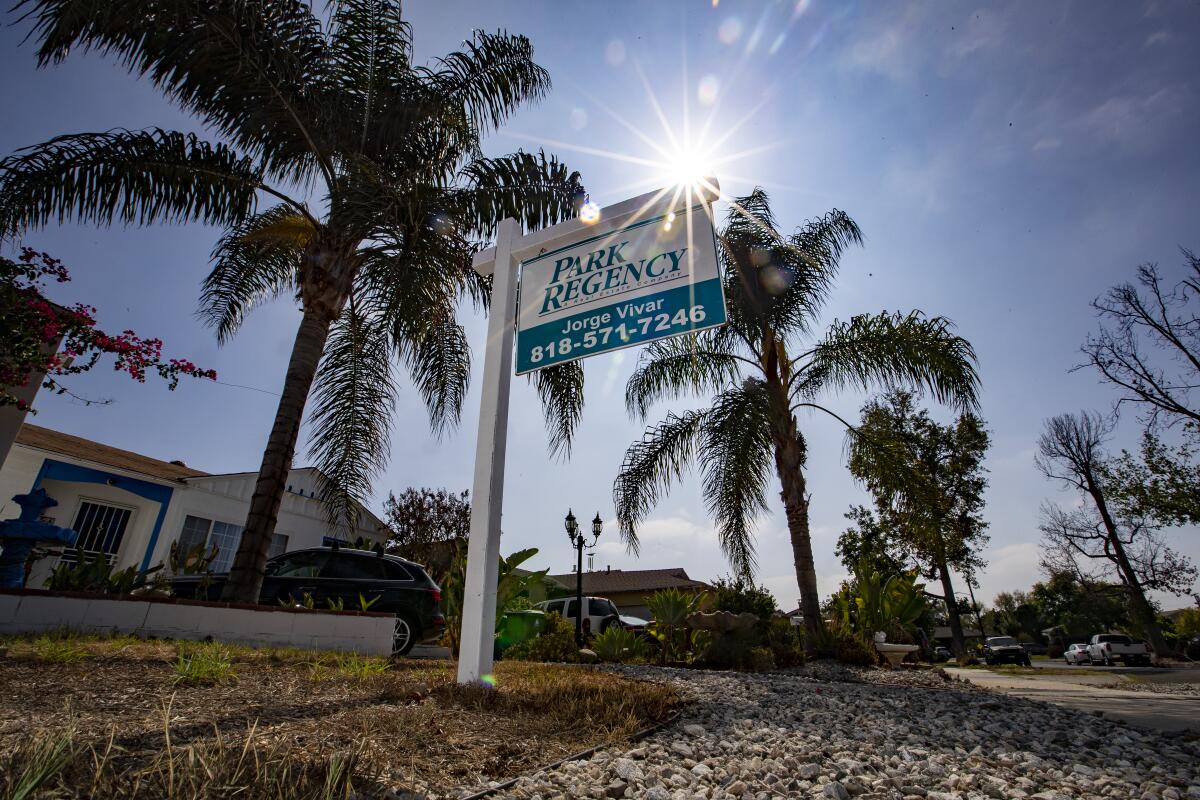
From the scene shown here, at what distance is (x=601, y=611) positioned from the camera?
1580 cm

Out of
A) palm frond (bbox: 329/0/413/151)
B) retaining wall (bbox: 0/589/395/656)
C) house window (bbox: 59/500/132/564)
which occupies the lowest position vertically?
retaining wall (bbox: 0/589/395/656)

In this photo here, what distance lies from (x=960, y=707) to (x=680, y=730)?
2511 millimetres

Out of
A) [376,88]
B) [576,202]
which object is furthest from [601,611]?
[376,88]

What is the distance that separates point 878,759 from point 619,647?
6171mm

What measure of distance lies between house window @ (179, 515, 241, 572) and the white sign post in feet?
44.6

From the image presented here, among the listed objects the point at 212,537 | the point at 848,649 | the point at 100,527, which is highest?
the point at 212,537

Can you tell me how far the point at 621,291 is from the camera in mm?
4438

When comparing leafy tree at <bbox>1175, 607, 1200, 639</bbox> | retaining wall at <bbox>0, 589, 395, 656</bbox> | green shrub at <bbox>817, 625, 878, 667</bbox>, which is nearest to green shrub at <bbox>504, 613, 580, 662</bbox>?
retaining wall at <bbox>0, 589, 395, 656</bbox>

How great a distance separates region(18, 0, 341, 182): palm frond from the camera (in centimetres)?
623

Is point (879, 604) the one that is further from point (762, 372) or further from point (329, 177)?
point (329, 177)

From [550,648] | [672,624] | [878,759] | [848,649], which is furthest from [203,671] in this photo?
[848,649]

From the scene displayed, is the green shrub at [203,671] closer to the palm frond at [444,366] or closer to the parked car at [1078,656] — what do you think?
the palm frond at [444,366]

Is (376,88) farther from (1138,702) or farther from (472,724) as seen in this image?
(1138,702)

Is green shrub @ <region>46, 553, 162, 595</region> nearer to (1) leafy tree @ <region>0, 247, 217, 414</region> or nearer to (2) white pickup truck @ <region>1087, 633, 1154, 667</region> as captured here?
(1) leafy tree @ <region>0, 247, 217, 414</region>
